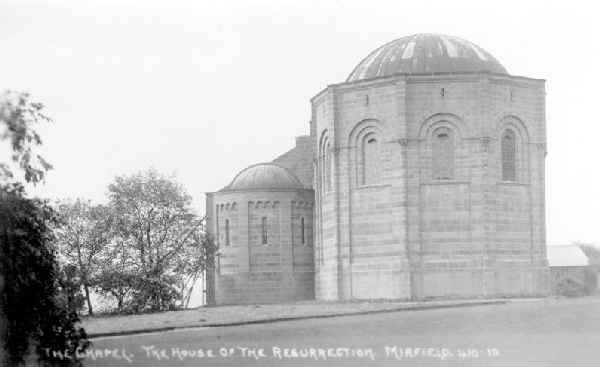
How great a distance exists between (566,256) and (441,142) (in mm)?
44979

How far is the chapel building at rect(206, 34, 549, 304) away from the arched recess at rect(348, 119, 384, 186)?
2.0 inches

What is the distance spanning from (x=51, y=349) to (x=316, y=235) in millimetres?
35693

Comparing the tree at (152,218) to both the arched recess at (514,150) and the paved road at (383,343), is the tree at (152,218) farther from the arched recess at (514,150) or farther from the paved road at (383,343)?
the paved road at (383,343)

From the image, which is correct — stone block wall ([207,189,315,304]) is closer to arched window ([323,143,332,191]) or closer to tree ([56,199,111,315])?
arched window ([323,143,332,191])

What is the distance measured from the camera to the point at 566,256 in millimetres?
86062

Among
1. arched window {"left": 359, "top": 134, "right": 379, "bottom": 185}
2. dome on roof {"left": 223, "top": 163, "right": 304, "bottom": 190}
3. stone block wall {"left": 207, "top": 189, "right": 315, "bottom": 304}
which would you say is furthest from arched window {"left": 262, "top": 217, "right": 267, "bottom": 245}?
arched window {"left": 359, "top": 134, "right": 379, "bottom": 185}

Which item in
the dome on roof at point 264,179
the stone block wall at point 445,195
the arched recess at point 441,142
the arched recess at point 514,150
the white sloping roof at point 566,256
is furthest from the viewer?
the white sloping roof at point 566,256

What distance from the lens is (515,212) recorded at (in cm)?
4625

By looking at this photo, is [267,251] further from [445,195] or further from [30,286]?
[30,286]

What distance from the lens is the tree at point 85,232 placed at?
152 feet

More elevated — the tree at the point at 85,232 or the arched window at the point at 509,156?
the arched window at the point at 509,156

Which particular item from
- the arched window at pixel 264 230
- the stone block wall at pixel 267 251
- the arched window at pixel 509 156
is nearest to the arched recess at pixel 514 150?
the arched window at pixel 509 156

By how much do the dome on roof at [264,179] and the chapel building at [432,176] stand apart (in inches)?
331

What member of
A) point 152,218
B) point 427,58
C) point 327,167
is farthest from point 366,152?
point 152,218
